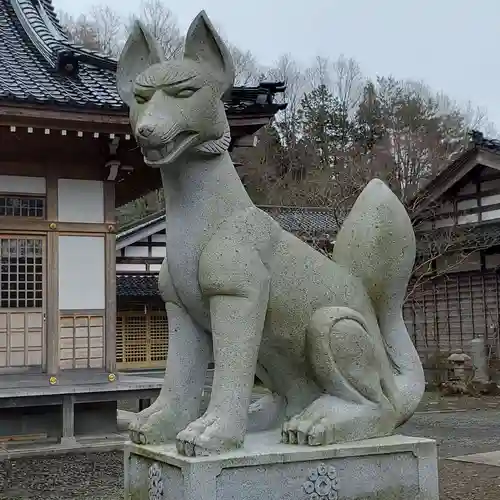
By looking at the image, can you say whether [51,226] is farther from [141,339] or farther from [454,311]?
[141,339]

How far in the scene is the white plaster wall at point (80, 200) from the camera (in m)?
9.94

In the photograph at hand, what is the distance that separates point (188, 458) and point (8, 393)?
656 cm

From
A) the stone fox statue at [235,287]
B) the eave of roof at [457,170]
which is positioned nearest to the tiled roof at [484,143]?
the eave of roof at [457,170]

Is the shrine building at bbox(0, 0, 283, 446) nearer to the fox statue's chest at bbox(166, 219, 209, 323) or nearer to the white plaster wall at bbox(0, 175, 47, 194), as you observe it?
the white plaster wall at bbox(0, 175, 47, 194)

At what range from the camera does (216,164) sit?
132 inches

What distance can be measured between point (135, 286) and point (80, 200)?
41.3 ft

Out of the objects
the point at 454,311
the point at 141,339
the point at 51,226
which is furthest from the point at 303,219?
the point at 51,226

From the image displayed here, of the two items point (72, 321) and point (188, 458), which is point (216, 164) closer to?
point (188, 458)

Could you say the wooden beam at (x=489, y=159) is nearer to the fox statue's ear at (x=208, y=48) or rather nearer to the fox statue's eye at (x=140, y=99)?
the fox statue's ear at (x=208, y=48)

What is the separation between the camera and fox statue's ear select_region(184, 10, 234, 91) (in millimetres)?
3252

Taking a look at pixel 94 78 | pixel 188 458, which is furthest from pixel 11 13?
pixel 188 458

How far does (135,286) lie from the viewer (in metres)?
22.4

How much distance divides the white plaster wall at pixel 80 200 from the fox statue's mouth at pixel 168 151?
709 centimetres

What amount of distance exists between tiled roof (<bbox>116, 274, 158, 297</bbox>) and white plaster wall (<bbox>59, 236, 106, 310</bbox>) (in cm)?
1200
